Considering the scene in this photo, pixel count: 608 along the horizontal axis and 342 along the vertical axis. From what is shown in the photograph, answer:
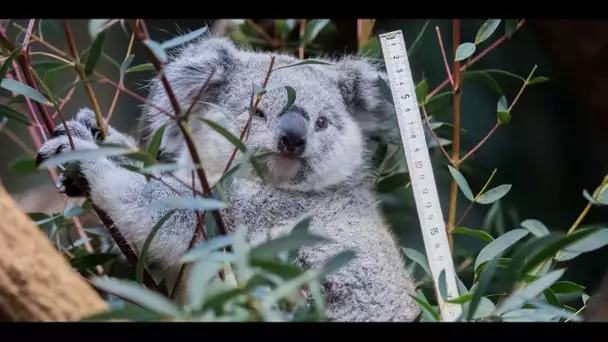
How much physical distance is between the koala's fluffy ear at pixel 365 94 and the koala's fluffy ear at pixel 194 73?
1.16 feet

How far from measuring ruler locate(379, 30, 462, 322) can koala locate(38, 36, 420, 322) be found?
0.55 feet

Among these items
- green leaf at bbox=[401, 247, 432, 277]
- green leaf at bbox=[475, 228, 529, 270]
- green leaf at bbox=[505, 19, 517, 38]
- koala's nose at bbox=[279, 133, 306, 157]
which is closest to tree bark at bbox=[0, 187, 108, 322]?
koala's nose at bbox=[279, 133, 306, 157]

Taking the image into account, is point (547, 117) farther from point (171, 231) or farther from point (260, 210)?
point (171, 231)

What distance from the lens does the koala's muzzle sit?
173cm

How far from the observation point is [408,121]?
5.58 feet

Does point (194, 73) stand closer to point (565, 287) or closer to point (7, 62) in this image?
point (7, 62)

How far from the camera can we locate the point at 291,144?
1739mm

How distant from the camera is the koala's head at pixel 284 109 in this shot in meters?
1.78

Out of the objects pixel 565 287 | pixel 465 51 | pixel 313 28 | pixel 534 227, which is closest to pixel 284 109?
pixel 313 28

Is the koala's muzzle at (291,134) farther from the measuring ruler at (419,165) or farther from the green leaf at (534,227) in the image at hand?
the green leaf at (534,227)

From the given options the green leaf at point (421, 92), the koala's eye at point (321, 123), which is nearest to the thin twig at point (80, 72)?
the koala's eye at point (321, 123)

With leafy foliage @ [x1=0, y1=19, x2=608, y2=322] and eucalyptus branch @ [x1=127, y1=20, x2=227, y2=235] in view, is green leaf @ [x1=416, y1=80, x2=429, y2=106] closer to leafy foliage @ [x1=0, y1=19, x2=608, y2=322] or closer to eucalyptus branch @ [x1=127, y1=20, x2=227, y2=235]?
leafy foliage @ [x1=0, y1=19, x2=608, y2=322]

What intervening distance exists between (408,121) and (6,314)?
102 centimetres

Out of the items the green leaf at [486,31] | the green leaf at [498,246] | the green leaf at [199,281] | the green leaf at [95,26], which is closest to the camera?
the green leaf at [199,281]
